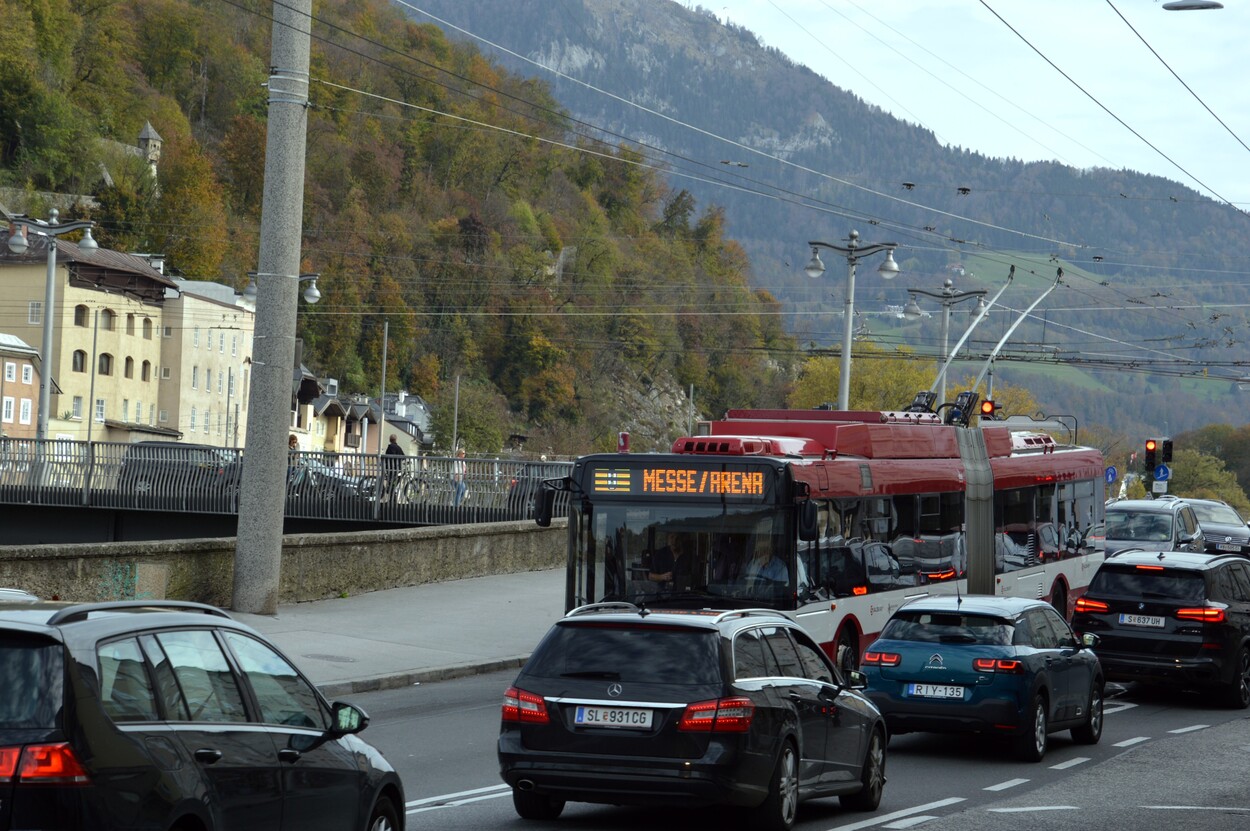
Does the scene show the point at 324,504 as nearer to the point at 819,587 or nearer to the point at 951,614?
the point at 819,587

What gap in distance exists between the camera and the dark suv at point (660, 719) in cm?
1016

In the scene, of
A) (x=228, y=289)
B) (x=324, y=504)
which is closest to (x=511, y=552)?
(x=324, y=504)

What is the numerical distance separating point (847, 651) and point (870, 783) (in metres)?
6.58

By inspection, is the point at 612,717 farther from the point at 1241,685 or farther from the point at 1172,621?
the point at 1241,685

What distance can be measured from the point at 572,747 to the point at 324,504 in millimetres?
27854

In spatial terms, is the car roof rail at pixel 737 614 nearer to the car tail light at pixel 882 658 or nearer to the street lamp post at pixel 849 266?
the car tail light at pixel 882 658

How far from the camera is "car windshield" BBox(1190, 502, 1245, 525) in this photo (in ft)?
134

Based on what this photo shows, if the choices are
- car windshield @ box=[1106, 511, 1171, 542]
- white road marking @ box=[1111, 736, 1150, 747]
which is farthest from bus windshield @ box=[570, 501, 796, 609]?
car windshield @ box=[1106, 511, 1171, 542]

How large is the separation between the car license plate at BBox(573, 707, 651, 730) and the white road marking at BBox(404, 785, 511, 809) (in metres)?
1.65

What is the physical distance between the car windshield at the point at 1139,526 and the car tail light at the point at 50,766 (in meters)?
30.0

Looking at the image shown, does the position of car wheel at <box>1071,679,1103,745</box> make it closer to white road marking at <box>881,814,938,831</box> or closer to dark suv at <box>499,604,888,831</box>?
white road marking at <box>881,814,938,831</box>

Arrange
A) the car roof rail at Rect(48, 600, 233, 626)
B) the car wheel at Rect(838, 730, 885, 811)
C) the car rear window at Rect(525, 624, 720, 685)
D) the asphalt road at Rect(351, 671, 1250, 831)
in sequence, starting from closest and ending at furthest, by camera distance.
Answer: the car roof rail at Rect(48, 600, 233, 626)
the car rear window at Rect(525, 624, 720, 685)
the asphalt road at Rect(351, 671, 1250, 831)
the car wheel at Rect(838, 730, 885, 811)

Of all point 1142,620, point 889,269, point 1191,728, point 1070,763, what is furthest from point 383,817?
point 889,269

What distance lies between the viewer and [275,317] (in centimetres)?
2183
